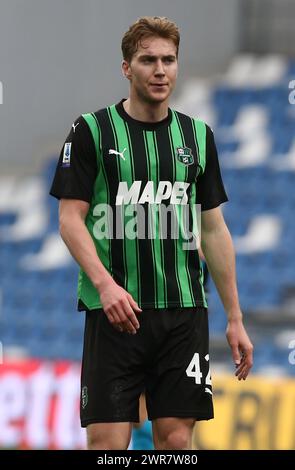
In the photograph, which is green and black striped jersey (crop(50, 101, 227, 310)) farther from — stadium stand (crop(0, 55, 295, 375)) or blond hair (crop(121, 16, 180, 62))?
stadium stand (crop(0, 55, 295, 375))

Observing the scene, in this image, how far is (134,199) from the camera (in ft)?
14.5

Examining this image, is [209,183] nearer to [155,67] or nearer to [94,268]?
[155,67]

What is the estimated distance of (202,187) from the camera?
15.1 feet

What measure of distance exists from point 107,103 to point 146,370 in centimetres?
988

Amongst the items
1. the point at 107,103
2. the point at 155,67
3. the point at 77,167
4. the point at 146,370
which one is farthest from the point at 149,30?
the point at 107,103

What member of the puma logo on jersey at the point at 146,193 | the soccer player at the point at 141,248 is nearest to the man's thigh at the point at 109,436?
the soccer player at the point at 141,248

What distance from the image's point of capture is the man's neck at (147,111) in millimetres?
4504

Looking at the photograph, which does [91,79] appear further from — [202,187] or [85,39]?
[202,187]

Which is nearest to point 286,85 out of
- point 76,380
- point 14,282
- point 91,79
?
point 91,79

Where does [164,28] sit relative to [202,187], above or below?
above

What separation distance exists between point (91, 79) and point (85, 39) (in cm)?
44

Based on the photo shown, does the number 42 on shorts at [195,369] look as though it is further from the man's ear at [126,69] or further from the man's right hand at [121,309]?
the man's ear at [126,69]
